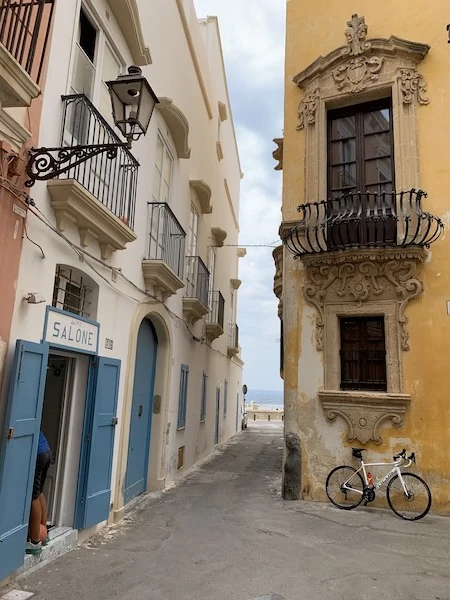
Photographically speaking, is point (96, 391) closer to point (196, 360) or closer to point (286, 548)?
point (286, 548)

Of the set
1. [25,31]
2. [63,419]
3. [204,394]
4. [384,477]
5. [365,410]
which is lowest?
[384,477]

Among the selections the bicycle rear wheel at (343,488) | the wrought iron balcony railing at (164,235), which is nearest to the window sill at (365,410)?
the bicycle rear wheel at (343,488)

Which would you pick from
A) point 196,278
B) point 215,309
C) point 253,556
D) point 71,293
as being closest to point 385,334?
point 253,556

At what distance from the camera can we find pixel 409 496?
7113 millimetres

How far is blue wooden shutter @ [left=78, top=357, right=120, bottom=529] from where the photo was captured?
570 cm

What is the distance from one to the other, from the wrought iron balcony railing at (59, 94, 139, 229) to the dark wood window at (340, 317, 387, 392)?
4219 millimetres

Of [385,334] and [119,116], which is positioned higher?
[119,116]

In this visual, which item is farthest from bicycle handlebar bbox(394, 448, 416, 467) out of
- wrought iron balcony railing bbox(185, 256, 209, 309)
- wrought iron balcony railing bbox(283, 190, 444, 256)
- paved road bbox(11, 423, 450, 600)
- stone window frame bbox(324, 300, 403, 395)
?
wrought iron balcony railing bbox(185, 256, 209, 309)

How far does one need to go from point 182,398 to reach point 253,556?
5.27 metres

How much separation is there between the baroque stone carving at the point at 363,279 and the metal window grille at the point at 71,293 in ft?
13.5

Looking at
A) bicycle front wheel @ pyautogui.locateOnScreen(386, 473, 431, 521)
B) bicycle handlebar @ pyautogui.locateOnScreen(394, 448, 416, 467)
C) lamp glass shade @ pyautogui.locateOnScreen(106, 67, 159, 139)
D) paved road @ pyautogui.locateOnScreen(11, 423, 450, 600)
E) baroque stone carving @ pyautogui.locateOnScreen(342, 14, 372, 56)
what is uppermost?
baroque stone carving @ pyautogui.locateOnScreen(342, 14, 372, 56)

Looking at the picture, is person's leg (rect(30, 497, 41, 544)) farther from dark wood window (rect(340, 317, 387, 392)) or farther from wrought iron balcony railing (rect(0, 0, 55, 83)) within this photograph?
→ dark wood window (rect(340, 317, 387, 392))

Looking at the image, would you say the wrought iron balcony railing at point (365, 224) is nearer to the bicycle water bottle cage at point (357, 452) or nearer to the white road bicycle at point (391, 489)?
the bicycle water bottle cage at point (357, 452)

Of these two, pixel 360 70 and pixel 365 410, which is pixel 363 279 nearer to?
pixel 365 410
